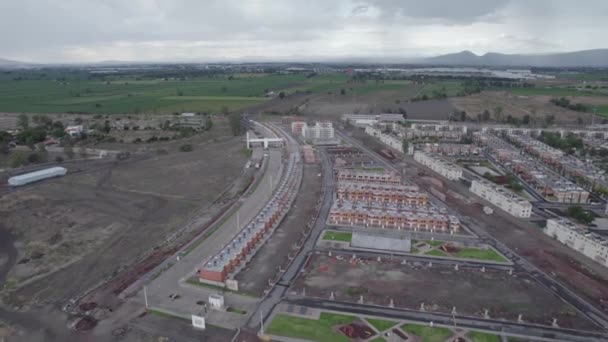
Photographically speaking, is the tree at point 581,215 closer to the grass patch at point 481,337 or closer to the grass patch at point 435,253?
the grass patch at point 435,253

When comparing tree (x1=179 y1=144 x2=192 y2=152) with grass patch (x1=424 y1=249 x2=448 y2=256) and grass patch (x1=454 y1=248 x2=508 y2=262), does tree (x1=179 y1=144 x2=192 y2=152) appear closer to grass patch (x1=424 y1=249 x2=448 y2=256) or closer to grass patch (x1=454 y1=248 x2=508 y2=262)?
grass patch (x1=424 y1=249 x2=448 y2=256)

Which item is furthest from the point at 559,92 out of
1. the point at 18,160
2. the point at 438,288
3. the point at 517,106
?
the point at 18,160

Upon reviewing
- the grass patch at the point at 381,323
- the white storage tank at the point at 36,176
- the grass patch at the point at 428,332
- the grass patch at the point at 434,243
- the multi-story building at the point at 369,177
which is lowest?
the grass patch at the point at 428,332

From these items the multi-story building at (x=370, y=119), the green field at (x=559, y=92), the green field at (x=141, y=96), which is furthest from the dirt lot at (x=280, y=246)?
the green field at (x=559, y=92)

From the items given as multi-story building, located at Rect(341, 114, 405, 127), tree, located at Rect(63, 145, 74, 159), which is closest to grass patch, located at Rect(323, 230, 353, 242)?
tree, located at Rect(63, 145, 74, 159)

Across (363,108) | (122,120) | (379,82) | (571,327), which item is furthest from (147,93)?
(571,327)

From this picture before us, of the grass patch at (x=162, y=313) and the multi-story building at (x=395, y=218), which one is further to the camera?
the multi-story building at (x=395, y=218)

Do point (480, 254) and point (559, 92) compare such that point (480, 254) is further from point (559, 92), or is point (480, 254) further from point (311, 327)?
point (559, 92)
